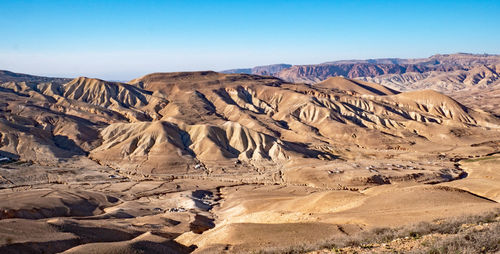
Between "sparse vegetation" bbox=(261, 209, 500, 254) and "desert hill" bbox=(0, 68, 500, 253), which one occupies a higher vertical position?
"sparse vegetation" bbox=(261, 209, 500, 254)

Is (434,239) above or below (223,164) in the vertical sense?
above

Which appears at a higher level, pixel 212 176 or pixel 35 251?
pixel 35 251

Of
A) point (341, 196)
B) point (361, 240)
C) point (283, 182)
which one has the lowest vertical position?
point (283, 182)

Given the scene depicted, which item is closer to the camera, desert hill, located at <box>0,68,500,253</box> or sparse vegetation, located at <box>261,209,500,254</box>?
sparse vegetation, located at <box>261,209,500,254</box>

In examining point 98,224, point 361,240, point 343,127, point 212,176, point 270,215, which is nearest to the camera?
point 361,240

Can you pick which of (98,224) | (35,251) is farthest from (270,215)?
(35,251)

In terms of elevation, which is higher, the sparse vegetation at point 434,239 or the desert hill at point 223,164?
the sparse vegetation at point 434,239

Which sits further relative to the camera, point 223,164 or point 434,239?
point 223,164

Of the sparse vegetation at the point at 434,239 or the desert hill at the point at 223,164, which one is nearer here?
the sparse vegetation at the point at 434,239

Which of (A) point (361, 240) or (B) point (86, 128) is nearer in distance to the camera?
(A) point (361, 240)

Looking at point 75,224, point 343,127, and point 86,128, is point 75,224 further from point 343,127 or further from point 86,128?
point 343,127

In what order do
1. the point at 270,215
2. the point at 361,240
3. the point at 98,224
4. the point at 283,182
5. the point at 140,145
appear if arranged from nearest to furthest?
the point at 361,240
the point at 98,224
the point at 270,215
the point at 283,182
the point at 140,145
